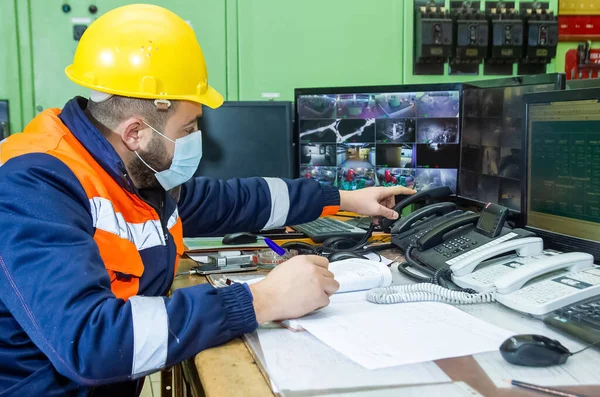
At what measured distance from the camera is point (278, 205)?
165 centimetres

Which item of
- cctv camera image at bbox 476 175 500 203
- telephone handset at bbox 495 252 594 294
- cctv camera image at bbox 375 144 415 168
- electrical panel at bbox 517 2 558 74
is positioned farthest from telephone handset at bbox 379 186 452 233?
electrical panel at bbox 517 2 558 74

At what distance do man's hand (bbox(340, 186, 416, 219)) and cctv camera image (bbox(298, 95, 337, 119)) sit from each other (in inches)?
25.0

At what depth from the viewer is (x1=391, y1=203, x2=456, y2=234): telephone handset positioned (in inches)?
61.3

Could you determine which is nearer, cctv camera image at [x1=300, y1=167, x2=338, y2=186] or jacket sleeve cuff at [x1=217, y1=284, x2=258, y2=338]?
jacket sleeve cuff at [x1=217, y1=284, x2=258, y2=338]

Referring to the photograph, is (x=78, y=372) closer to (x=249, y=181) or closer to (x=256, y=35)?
(x=249, y=181)

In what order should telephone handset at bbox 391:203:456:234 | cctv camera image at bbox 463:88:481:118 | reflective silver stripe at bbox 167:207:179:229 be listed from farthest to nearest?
cctv camera image at bbox 463:88:481:118 → telephone handset at bbox 391:203:456:234 → reflective silver stripe at bbox 167:207:179:229

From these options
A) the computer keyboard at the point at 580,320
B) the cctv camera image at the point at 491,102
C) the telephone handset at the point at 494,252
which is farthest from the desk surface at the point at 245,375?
the cctv camera image at the point at 491,102

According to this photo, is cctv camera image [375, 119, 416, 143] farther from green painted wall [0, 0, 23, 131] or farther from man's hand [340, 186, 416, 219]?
green painted wall [0, 0, 23, 131]

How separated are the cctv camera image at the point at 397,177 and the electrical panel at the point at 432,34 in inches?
33.8

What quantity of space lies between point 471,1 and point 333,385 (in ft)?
8.16

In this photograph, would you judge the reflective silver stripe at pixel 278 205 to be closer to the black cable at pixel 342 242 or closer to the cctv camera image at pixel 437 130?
the black cable at pixel 342 242

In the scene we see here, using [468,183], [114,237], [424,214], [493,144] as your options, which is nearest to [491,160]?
[493,144]

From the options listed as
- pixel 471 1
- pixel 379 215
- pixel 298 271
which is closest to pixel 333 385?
pixel 298 271

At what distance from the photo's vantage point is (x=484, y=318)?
101 centimetres
